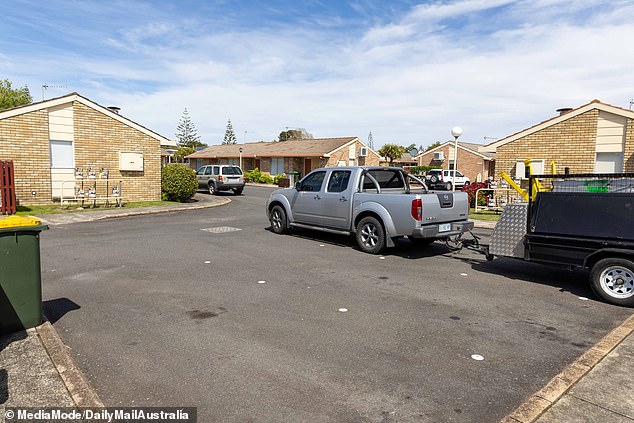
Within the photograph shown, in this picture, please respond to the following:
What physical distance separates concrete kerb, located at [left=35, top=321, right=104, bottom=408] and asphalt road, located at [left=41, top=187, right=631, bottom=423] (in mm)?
118

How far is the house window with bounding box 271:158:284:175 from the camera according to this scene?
42.4m

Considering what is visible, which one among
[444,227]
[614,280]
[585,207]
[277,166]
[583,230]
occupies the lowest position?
[614,280]

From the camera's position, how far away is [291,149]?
4272 centimetres

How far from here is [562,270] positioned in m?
7.71

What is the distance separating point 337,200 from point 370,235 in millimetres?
1255

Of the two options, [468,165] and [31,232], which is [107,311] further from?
[468,165]

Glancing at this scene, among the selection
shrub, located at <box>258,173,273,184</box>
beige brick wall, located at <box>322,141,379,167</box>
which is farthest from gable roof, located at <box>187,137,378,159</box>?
shrub, located at <box>258,173,273,184</box>

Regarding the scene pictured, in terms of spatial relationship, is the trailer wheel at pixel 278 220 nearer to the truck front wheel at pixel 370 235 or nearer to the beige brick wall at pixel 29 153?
the truck front wheel at pixel 370 235

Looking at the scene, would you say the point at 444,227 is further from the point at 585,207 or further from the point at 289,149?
the point at 289,149

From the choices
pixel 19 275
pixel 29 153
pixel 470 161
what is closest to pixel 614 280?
pixel 19 275

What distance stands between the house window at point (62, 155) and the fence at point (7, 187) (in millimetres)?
2247

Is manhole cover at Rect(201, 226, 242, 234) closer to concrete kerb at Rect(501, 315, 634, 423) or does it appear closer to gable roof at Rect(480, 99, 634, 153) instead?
concrete kerb at Rect(501, 315, 634, 423)

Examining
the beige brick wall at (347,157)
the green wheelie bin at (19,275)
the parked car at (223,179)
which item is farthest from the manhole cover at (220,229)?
the beige brick wall at (347,157)

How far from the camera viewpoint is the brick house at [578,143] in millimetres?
16094
